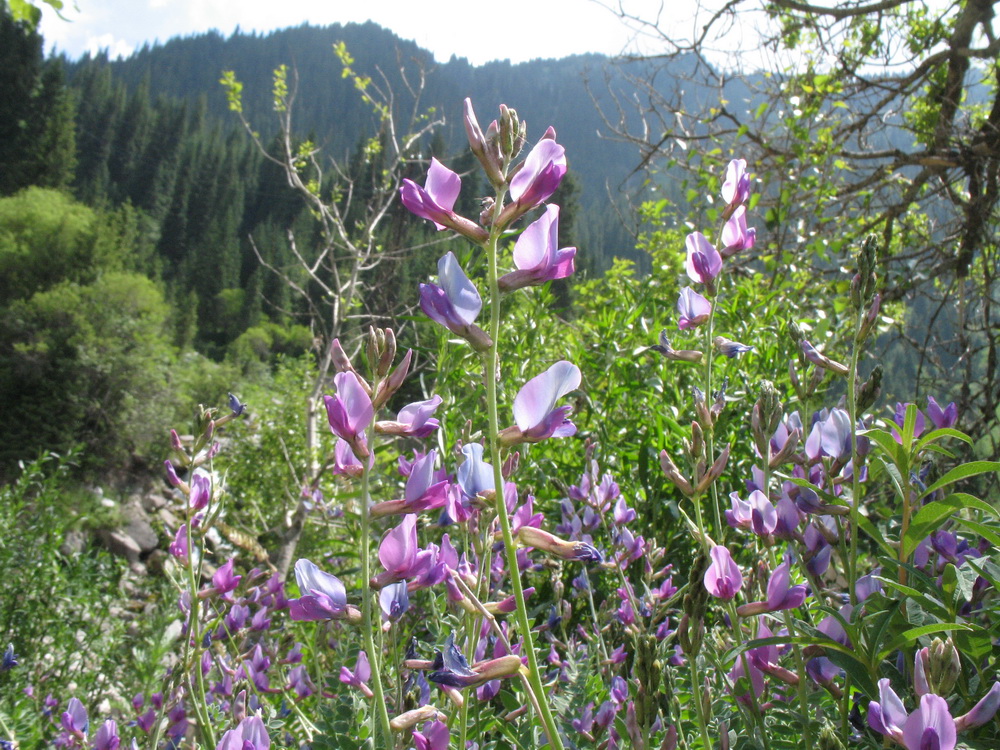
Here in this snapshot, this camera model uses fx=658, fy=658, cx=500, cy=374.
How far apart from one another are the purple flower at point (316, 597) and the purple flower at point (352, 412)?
0.13m

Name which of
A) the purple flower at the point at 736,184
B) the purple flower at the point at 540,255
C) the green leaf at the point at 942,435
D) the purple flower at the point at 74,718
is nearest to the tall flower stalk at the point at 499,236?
the purple flower at the point at 540,255

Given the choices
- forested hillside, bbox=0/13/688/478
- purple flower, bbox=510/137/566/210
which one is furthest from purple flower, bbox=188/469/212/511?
forested hillside, bbox=0/13/688/478

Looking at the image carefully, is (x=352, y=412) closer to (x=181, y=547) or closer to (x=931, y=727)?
(x=931, y=727)

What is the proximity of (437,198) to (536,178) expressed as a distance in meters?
0.10

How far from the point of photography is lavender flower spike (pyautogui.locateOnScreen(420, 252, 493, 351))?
586mm

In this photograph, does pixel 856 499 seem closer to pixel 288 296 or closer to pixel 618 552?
pixel 618 552

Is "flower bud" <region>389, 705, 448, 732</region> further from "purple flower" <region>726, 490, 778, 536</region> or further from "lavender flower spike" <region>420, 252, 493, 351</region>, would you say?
"purple flower" <region>726, 490, 778, 536</region>

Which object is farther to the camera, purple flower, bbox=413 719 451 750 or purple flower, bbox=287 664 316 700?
purple flower, bbox=287 664 316 700

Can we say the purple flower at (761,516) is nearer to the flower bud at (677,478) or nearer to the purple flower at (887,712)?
the flower bud at (677,478)

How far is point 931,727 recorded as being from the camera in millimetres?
537

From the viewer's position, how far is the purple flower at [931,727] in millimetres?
530

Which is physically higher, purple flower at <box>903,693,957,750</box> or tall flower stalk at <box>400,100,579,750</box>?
tall flower stalk at <box>400,100,579,750</box>

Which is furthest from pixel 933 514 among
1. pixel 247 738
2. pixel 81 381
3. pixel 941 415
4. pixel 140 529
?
pixel 81 381

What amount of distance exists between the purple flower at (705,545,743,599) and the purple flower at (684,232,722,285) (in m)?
0.44
